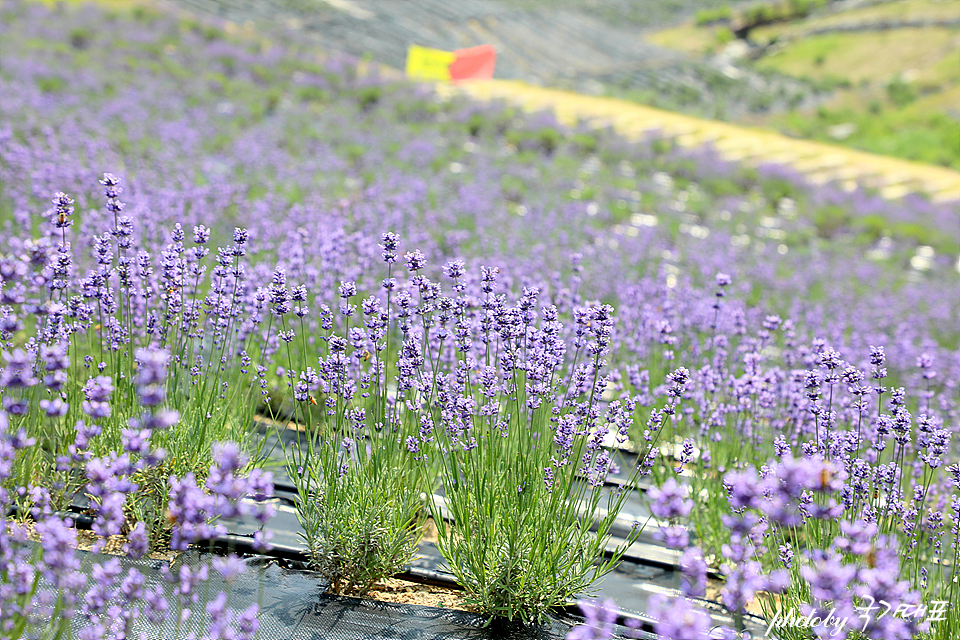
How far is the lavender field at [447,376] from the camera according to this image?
1.67 m

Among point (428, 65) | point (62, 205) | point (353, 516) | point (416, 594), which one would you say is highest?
point (428, 65)

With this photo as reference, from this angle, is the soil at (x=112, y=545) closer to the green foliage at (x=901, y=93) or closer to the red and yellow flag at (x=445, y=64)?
the red and yellow flag at (x=445, y=64)

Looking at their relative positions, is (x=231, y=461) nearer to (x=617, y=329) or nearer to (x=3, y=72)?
(x=617, y=329)

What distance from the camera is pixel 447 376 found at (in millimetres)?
2754

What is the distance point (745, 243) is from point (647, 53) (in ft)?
88.0

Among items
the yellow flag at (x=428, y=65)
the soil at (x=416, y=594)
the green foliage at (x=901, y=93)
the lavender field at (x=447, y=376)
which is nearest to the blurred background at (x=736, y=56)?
the green foliage at (x=901, y=93)

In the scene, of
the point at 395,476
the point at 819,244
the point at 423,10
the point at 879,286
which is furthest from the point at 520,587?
the point at 423,10

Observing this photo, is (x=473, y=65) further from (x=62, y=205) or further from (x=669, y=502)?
(x=669, y=502)

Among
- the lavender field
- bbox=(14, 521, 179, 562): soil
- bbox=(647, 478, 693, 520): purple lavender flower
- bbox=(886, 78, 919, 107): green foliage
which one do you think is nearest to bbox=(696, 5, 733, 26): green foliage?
bbox=(886, 78, 919, 107): green foliage

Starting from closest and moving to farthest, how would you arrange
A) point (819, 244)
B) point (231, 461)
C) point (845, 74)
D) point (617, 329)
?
point (231, 461) < point (617, 329) < point (819, 244) < point (845, 74)

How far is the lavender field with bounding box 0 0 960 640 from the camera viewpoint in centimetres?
167

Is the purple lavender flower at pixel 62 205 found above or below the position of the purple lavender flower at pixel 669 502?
above

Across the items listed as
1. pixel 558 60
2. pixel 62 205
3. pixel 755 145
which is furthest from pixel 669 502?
pixel 558 60

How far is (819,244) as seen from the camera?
1025 centimetres
